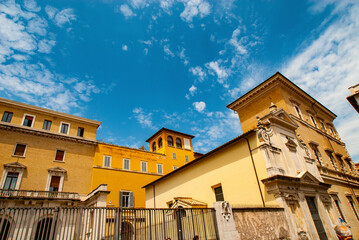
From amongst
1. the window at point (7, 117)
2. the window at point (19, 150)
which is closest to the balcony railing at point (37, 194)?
the window at point (19, 150)

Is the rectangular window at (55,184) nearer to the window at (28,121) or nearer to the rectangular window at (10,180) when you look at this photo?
the rectangular window at (10,180)

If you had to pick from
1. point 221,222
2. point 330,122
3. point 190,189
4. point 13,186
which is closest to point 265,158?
point 221,222

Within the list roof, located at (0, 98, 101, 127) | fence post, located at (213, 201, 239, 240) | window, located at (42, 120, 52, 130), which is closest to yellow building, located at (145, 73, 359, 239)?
fence post, located at (213, 201, 239, 240)

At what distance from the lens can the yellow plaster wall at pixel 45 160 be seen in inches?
878

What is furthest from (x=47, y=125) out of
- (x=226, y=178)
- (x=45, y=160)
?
(x=226, y=178)

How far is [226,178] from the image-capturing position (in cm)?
1561

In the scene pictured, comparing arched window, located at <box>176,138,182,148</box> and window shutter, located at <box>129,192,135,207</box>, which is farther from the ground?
arched window, located at <box>176,138,182,148</box>

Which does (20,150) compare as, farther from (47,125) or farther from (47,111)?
(47,111)

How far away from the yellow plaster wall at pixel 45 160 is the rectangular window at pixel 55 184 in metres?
0.62

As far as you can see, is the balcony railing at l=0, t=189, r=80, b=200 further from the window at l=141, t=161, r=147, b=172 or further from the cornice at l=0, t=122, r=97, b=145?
the window at l=141, t=161, r=147, b=172

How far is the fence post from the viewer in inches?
346

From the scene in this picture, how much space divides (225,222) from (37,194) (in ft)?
67.3

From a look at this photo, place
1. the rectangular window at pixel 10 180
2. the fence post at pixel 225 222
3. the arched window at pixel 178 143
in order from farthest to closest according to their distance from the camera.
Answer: the arched window at pixel 178 143 < the rectangular window at pixel 10 180 < the fence post at pixel 225 222

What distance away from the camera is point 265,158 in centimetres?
1347
